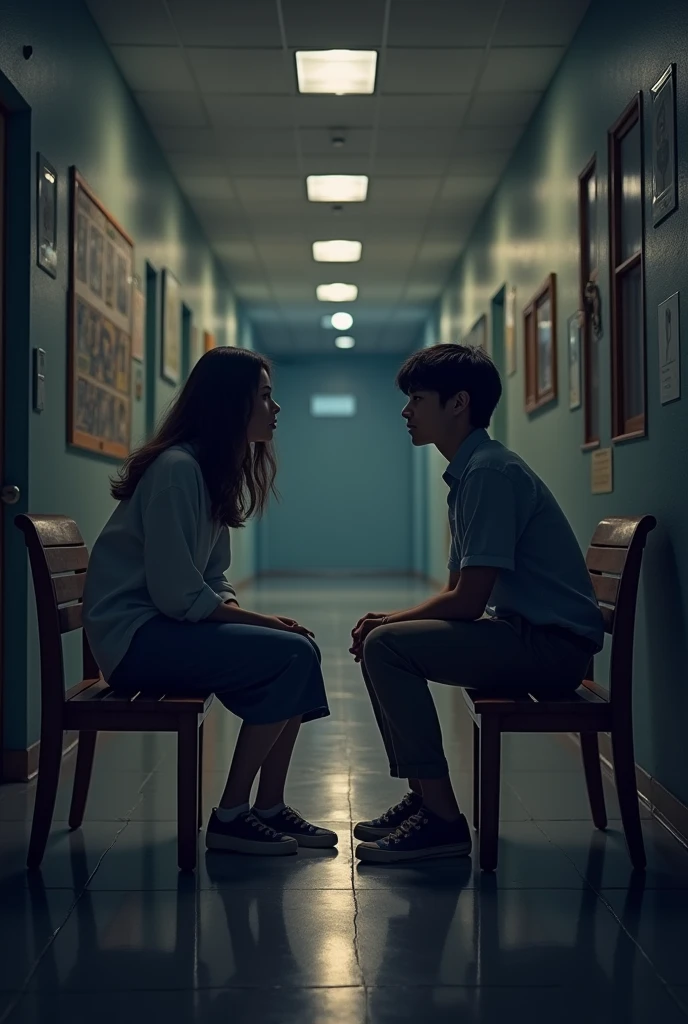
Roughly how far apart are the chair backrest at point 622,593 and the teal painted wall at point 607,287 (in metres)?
0.19

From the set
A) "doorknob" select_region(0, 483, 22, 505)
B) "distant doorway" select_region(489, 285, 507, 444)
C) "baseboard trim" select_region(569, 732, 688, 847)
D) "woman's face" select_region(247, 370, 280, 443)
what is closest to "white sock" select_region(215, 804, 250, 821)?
"woman's face" select_region(247, 370, 280, 443)

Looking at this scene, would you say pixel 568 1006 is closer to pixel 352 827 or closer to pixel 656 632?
pixel 352 827

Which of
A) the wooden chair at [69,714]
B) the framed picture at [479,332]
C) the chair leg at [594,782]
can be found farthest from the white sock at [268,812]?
the framed picture at [479,332]

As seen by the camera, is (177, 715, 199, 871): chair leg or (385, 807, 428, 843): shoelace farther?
(385, 807, 428, 843): shoelace

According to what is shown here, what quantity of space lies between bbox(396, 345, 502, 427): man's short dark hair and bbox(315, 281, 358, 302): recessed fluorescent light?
7964 mm

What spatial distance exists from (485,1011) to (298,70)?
15.1 ft

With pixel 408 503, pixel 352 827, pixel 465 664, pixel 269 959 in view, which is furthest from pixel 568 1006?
pixel 408 503

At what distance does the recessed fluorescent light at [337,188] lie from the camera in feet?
23.1

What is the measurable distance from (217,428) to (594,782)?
135cm

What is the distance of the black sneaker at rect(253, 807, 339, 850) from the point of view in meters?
2.72

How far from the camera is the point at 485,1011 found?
5.77 feet

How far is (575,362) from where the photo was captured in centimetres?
462

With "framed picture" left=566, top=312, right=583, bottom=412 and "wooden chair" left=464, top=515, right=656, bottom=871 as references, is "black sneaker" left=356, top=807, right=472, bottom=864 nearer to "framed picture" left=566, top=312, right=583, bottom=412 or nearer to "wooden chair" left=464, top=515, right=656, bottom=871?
"wooden chair" left=464, top=515, right=656, bottom=871

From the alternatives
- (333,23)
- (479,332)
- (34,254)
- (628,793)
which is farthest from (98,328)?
(479,332)
